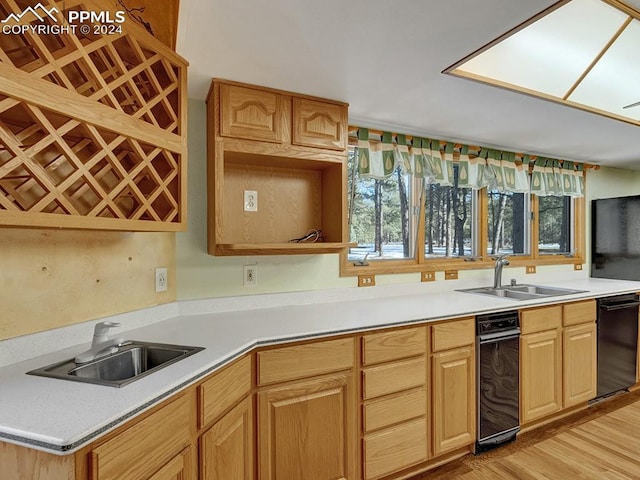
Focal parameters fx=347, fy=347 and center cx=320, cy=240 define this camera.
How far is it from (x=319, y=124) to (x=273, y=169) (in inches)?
15.9

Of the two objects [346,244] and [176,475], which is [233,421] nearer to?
[176,475]

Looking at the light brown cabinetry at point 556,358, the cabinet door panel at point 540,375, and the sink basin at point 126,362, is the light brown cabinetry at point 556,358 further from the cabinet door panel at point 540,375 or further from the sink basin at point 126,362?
the sink basin at point 126,362

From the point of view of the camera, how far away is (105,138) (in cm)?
124

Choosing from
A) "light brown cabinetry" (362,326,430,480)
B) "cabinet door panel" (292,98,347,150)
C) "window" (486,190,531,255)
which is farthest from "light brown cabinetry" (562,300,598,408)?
"cabinet door panel" (292,98,347,150)

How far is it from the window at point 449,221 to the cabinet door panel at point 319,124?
1130mm

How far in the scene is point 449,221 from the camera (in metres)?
3.04

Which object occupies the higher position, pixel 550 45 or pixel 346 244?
pixel 550 45

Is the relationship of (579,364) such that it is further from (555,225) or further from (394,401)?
(394,401)

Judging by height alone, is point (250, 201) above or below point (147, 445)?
above

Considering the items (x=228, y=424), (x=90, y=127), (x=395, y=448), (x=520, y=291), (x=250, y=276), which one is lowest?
(x=395, y=448)

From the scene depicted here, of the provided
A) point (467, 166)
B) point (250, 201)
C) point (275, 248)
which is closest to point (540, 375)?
point (467, 166)

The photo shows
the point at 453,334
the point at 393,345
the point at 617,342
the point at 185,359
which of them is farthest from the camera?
the point at 617,342

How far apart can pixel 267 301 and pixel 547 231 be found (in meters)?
3.06

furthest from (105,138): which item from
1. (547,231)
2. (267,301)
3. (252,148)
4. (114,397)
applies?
(547,231)
